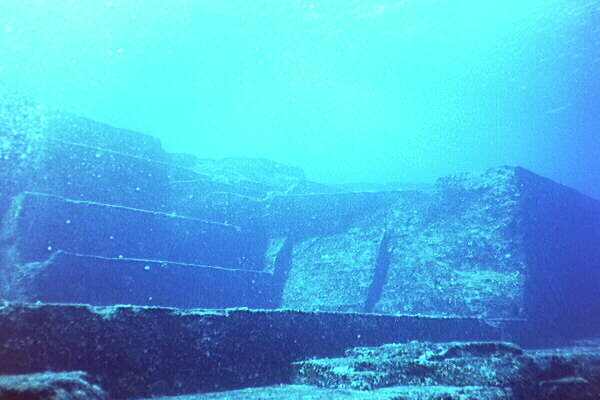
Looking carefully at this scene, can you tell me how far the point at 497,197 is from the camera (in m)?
13.4

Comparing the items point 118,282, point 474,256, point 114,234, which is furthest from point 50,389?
point 474,256

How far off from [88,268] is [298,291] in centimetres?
758

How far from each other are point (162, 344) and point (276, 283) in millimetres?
10865

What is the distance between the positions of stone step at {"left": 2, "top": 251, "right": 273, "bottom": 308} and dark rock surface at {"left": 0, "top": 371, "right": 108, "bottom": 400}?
7.51 m

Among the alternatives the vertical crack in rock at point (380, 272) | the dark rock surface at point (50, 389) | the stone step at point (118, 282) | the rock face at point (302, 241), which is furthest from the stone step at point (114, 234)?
the dark rock surface at point (50, 389)

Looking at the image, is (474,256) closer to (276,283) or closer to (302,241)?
(276,283)

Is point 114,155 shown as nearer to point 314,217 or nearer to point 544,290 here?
point 314,217

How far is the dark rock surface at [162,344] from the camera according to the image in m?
4.00

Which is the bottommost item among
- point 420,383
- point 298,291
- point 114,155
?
point 298,291

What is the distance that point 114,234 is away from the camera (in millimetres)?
12828

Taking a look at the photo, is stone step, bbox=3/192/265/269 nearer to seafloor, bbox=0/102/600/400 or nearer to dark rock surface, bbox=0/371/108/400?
seafloor, bbox=0/102/600/400

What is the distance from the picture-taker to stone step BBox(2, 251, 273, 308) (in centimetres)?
943

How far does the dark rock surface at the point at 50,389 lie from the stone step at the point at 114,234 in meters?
9.51

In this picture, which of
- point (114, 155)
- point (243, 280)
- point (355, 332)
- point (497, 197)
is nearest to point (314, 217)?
point (243, 280)
